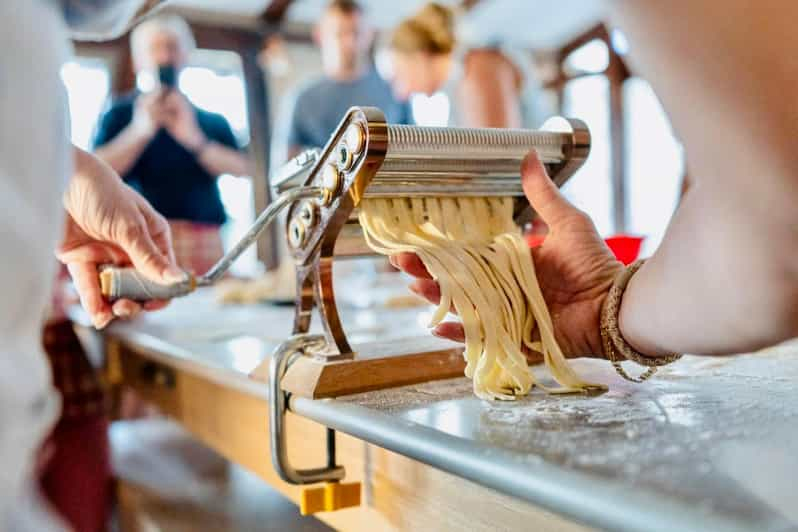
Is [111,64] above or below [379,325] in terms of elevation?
above

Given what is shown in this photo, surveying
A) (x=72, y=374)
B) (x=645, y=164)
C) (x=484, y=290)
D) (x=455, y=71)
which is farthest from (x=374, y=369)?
(x=645, y=164)

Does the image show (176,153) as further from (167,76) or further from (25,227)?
(25,227)

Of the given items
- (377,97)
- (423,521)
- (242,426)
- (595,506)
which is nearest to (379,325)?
(242,426)

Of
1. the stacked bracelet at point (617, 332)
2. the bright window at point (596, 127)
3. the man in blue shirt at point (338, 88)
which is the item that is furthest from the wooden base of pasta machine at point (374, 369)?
the bright window at point (596, 127)

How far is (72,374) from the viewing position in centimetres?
187

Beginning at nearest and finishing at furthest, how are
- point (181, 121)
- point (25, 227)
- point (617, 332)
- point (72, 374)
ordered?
1. point (25, 227)
2. point (617, 332)
3. point (72, 374)
4. point (181, 121)

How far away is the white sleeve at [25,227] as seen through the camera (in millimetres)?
376

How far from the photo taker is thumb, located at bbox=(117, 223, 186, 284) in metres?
0.84

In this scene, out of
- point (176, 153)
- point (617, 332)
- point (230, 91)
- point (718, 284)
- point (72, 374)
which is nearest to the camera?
point (718, 284)

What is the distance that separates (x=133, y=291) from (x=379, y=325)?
0.42 meters

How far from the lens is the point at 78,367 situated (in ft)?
6.19

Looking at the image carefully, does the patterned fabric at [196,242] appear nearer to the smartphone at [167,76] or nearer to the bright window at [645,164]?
the smartphone at [167,76]

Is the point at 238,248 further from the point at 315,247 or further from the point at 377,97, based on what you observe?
the point at 377,97

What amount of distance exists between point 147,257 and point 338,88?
1.83m
